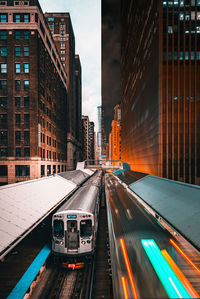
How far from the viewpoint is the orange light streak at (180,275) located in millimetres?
6157

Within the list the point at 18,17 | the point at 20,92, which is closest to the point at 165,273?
the point at 20,92

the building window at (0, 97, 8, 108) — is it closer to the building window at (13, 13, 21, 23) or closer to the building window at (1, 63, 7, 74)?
the building window at (1, 63, 7, 74)

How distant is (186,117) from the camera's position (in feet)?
90.3

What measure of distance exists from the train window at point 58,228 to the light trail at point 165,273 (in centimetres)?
535

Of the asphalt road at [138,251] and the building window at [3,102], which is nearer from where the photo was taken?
the asphalt road at [138,251]

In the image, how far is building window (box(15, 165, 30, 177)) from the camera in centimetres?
2989

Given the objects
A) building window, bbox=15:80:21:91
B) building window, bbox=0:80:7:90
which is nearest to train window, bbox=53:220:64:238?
building window, bbox=15:80:21:91

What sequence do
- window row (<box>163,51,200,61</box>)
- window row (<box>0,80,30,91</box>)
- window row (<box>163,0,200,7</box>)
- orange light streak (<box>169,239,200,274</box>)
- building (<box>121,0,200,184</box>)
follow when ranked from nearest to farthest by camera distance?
orange light streak (<box>169,239,200,274</box>)
building (<box>121,0,200,184</box>)
window row (<box>163,0,200,7</box>)
window row (<box>163,51,200,61</box>)
window row (<box>0,80,30,91</box>)

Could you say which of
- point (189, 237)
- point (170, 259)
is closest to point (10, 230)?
point (170, 259)

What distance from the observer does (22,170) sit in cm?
3005

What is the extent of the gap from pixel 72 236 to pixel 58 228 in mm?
1011

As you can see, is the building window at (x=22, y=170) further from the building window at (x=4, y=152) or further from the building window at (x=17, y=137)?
the building window at (x=17, y=137)

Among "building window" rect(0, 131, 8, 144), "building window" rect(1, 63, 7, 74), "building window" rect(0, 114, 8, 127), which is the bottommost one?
"building window" rect(0, 131, 8, 144)

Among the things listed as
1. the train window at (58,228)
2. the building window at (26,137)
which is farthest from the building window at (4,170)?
the train window at (58,228)
